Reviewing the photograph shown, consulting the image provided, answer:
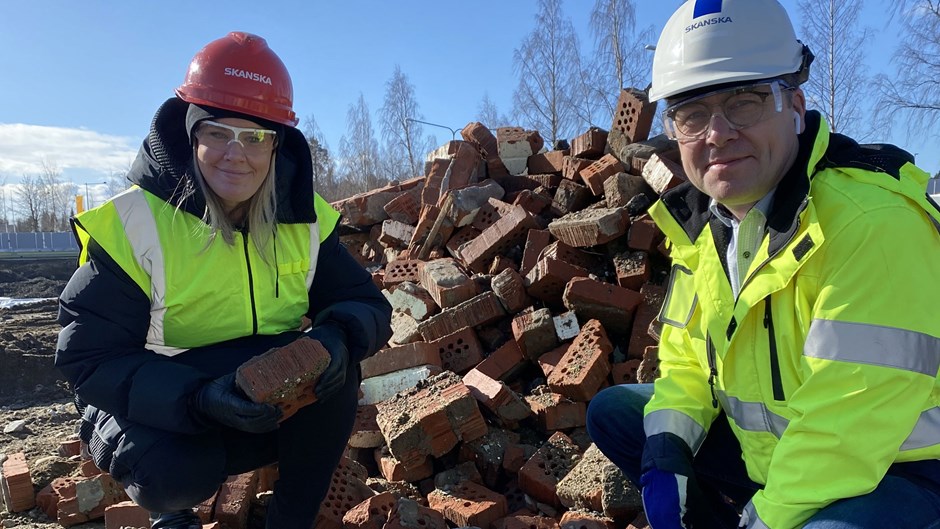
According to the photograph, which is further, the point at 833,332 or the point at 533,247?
the point at 533,247

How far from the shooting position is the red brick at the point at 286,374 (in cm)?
205

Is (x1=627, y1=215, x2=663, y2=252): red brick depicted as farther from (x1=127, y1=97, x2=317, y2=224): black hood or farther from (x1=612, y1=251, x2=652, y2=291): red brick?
(x1=127, y1=97, x2=317, y2=224): black hood

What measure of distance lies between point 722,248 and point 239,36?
1.93 meters

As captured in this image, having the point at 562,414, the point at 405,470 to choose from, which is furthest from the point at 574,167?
the point at 405,470

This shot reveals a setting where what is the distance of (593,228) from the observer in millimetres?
4371

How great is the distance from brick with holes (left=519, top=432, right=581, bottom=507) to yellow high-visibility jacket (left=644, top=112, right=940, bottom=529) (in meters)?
1.28

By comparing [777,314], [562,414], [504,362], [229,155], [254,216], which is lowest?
[562,414]

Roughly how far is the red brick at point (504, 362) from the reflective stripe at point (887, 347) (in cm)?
270

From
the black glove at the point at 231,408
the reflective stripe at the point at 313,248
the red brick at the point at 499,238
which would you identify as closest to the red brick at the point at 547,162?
the red brick at the point at 499,238

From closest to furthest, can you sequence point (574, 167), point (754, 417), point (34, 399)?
point (754, 417) → point (574, 167) → point (34, 399)

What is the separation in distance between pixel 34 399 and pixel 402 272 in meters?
4.14

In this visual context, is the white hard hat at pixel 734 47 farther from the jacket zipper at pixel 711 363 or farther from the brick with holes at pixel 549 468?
the brick with holes at pixel 549 468

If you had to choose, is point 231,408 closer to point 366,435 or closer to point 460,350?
point 366,435

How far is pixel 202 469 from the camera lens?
2146 mm
